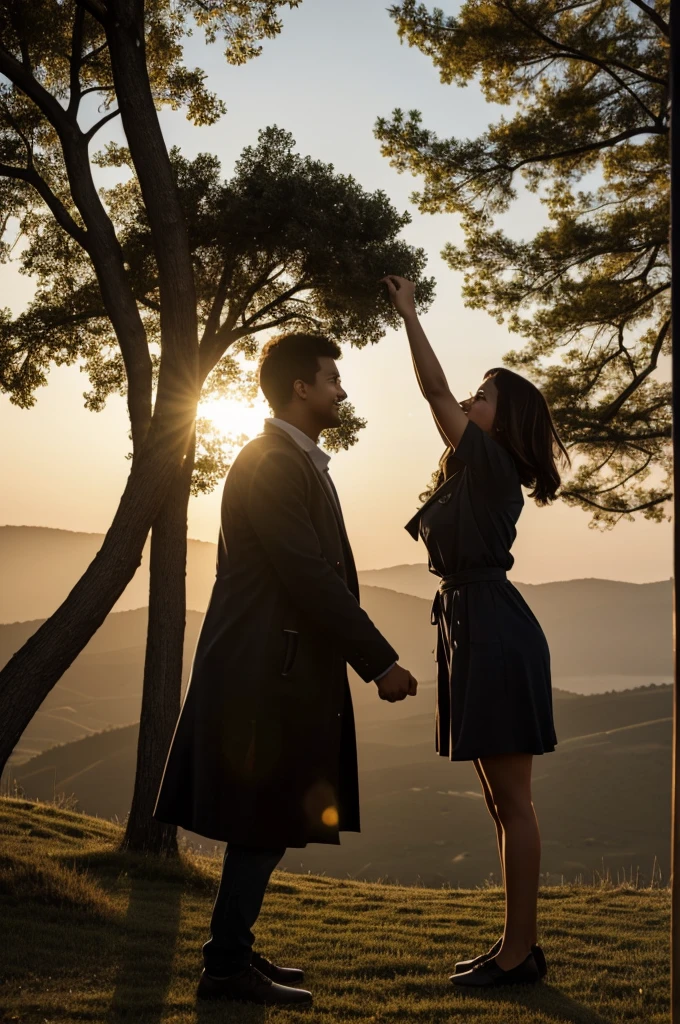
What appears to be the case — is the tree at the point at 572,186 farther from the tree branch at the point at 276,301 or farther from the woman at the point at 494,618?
the woman at the point at 494,618

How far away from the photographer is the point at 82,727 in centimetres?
12950

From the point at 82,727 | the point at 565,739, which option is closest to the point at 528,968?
the point at 565,739

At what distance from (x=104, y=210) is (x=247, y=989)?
24.6 feet

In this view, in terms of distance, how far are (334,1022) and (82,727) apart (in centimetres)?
13449

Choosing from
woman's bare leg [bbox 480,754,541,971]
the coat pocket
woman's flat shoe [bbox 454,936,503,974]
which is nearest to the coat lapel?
the coat pocket

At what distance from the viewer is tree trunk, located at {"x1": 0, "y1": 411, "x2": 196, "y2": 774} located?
714 cm

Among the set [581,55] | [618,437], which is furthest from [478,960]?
[581,55]

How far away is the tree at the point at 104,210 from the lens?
7.57 metres

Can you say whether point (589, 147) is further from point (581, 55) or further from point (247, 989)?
point (247, 989)

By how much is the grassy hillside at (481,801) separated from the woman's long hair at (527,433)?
125ft

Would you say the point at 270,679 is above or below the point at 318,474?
below

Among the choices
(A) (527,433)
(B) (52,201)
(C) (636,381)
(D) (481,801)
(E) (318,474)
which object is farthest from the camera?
(D) (481,801)

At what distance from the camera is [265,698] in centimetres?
313

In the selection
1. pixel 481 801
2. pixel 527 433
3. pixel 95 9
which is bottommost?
pixel 481 801
